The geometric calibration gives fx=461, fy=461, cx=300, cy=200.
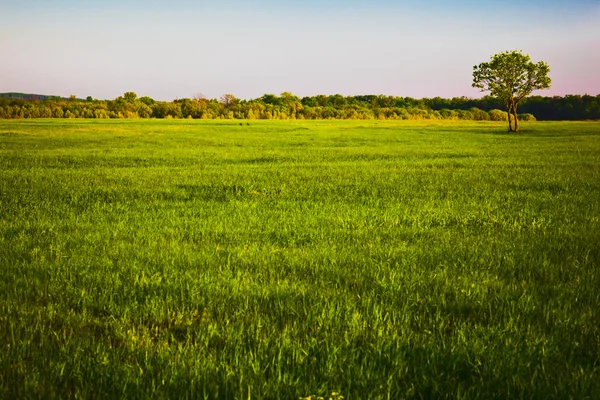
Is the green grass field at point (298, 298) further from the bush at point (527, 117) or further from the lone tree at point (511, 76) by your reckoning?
the bush at point (527, 117)

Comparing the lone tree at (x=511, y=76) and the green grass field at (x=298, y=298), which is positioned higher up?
the lone tree at (x=511, y=76)

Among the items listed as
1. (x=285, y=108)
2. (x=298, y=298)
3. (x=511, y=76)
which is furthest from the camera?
(x=285, y=108)

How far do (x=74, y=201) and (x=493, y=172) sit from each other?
49.3 feet

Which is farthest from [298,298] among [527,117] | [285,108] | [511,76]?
[527,117]

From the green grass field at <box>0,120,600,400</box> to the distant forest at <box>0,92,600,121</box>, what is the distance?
55150 mm

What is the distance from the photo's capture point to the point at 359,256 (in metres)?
6.67

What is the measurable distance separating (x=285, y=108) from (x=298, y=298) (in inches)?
4451

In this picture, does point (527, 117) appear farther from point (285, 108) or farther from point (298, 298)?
point (298, 298)

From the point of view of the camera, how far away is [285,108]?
115 metres

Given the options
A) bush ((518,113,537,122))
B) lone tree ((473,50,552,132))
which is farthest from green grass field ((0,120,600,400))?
bush ((518,113,537,122))

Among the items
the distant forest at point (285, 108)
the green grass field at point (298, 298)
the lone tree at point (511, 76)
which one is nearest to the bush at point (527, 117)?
the distant forest at point (285, 108)

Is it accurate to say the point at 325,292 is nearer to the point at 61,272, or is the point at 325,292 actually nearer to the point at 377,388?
the point at 377,388

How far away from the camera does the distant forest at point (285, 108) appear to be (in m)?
89.6

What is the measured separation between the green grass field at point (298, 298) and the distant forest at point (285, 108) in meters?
55.2
